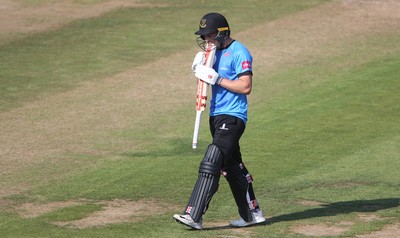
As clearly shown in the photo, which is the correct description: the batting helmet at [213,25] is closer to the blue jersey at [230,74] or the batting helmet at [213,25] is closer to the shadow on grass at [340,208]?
the blue jersey at [230,74]

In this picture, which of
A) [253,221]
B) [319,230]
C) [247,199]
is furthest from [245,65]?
[319,230]

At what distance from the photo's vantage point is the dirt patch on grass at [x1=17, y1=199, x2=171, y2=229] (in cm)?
1162

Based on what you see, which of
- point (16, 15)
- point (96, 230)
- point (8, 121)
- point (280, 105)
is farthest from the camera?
point (16, 15)

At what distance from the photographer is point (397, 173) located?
46.4 feet

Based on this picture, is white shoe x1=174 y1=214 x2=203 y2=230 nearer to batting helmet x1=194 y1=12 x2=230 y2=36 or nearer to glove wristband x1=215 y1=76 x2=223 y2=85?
glove wristband x1=215 y1=76 x2=223 y2=85

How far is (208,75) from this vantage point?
36.9 ft

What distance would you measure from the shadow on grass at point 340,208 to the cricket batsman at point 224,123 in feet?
1.37

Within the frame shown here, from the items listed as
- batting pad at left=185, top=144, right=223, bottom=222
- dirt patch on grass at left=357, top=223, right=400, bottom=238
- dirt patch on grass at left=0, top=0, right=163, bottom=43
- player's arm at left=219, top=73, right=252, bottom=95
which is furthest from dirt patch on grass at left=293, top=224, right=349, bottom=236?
dirt patch on grass at left=0, top=0, right=163, bottom=43

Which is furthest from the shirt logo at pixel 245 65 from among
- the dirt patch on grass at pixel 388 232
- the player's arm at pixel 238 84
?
the dirt patch on grass at pixel 388 232

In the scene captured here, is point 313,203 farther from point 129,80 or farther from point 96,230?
point 129,80

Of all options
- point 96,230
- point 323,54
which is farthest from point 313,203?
point 323,54

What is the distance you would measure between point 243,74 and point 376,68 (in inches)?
418

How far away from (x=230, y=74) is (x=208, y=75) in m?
0.39

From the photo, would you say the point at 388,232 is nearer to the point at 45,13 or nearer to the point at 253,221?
the point at 253,221
